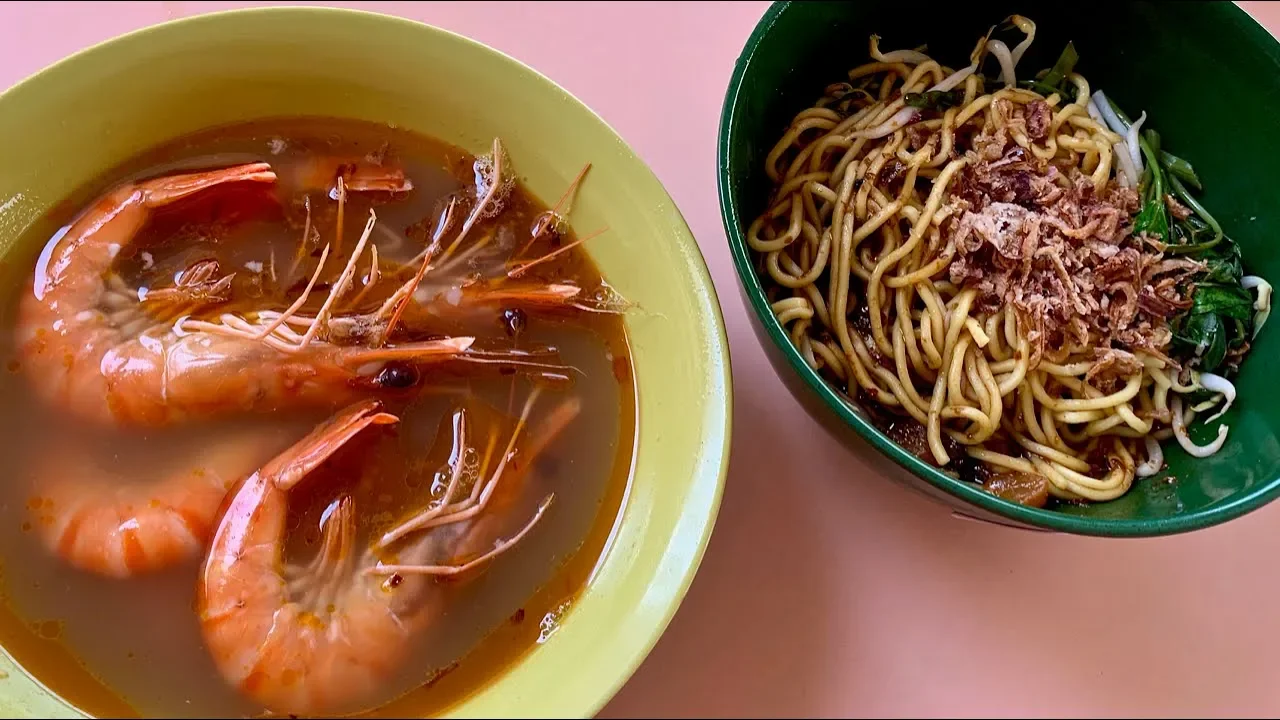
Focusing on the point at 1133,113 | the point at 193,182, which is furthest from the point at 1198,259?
the point at 193,182

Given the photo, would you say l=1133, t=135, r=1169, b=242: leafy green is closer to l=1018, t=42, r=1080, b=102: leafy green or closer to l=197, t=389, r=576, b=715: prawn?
l=1018, t=42, r=1080, b=102: leafy green

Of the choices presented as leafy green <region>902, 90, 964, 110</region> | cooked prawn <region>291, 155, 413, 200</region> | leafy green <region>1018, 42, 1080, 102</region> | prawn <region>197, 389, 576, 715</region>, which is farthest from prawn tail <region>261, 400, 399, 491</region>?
leafy green <region>1018, 42, 1080, 102</region>

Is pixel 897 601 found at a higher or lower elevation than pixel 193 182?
higher

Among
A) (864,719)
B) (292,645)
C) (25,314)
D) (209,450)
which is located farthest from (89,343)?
(864,719)

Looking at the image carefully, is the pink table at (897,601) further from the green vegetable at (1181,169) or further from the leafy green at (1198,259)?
the green vegetable at (1181,169)

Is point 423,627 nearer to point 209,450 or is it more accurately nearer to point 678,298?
point 209,450

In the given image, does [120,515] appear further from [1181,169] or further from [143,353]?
[1181,169]
